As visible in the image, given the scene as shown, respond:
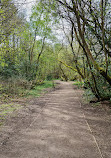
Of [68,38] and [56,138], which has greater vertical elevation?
[68,38]

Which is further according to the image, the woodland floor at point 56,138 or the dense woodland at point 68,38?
the dense woodland at point 68,38

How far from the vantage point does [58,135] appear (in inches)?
126

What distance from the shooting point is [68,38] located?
1080 cm

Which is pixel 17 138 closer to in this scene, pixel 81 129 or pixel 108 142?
pixel 81 129

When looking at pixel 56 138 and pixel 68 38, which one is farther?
pixel 68 38

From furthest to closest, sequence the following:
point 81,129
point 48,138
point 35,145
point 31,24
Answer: point 31,24 < point 81,129 < point 48,138 < point 35,145

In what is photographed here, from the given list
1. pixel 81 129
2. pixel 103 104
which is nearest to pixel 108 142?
pixel 81 129

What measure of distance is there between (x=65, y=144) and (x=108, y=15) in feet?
19.3

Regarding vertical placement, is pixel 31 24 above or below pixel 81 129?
above

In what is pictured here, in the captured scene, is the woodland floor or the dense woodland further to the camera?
the dense woodland

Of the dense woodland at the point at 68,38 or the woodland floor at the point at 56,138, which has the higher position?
the dense woodland at the point at 68,38

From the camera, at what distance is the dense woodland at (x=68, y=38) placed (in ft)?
17.9

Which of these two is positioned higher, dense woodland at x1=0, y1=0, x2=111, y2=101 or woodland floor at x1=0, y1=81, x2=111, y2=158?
dense woodland at x1=0, y1=0, x2=111, y2=101

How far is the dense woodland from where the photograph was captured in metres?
5.45
